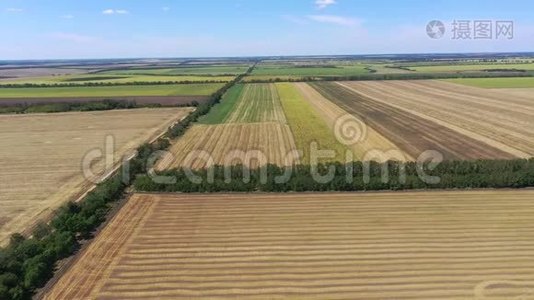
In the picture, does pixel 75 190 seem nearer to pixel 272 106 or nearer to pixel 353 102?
pixel 272 106

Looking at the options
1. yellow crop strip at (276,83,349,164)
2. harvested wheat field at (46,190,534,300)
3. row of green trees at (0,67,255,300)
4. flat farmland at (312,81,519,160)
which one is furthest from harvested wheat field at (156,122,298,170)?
flat farmland at (312,81,519,160)

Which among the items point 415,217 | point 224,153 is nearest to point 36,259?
point 415,217

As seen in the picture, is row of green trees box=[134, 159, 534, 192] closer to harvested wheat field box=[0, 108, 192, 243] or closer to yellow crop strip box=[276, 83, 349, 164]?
yellow crop strip box=[276, 83, 349, 164]

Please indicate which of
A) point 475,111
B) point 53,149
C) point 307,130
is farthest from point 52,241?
point 475,111

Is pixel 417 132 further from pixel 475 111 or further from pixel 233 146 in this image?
pixel 475 111

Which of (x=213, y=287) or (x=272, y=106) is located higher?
(x=272, y=106)
